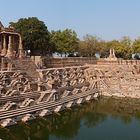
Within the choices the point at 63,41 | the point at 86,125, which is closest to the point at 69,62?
the point at 63,41

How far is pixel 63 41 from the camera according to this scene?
5600 cm

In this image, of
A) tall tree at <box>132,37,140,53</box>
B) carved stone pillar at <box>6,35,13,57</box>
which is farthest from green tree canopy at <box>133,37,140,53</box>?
carved stone pillar at <box>6,35,13,57</box>

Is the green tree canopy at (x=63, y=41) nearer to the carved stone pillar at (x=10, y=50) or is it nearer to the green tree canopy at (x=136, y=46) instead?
the green tree canopy at (x=136, y=46)

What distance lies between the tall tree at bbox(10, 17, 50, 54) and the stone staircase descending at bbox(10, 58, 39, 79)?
12746 millimetres

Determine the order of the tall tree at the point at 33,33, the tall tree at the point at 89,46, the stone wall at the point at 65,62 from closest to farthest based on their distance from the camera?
the stone wall at the point at 65,62 < the tall tree at the point at 33,33 < the tall tree at the point at 89,46

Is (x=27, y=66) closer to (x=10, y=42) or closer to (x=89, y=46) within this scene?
(x=10, y=42)

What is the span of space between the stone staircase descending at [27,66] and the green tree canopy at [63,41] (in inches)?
884

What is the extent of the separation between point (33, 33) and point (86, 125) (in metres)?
23.5

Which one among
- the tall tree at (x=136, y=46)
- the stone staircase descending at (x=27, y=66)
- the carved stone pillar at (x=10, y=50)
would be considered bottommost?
the stone staircase descending at (x=27, y=66)

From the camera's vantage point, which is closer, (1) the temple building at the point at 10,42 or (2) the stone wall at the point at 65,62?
(1) the temple building at the point at 10,42

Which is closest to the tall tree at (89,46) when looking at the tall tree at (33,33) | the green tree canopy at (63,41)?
the green tree canopy at (63,41)

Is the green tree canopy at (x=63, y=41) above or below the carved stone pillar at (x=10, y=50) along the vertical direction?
above

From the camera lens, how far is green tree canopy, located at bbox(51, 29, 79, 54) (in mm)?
55625

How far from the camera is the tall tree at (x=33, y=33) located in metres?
44.9
